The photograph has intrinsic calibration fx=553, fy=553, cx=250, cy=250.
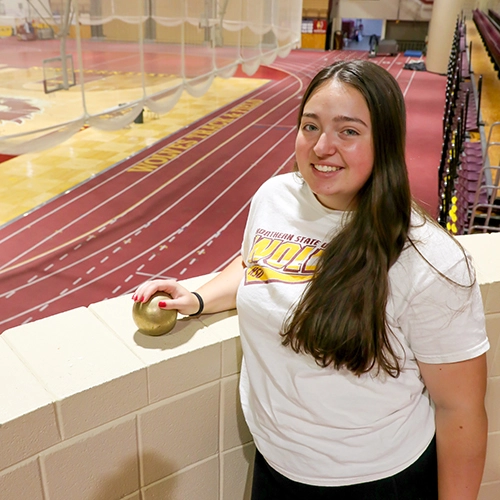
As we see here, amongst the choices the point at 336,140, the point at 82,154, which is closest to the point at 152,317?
the point at 336,140

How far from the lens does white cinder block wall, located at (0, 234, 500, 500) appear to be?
2.72 feet

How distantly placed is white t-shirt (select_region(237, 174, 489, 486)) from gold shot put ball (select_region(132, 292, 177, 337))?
13 centimetres

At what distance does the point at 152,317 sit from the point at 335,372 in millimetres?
319

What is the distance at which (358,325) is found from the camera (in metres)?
0.83

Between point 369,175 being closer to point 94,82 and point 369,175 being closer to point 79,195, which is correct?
point 94,82

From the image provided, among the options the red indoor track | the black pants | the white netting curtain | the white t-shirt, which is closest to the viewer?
the white t-shirt

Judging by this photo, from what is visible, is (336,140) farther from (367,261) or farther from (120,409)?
(120,409)

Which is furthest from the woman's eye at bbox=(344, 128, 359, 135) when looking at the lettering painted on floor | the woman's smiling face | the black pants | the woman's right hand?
the lettering painted on floor

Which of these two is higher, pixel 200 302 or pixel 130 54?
pixel 130 54

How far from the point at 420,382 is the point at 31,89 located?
3.03 m

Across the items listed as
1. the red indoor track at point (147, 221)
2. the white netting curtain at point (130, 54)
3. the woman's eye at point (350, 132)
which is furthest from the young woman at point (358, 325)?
the red indoor track at point (147, 221)

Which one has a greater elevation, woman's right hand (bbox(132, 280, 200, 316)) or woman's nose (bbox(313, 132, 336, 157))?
woman's nose (bbox(313, 132, 336, 157))

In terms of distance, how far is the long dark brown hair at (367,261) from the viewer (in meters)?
0.83

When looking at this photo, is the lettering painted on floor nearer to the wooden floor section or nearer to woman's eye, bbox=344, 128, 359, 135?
the wooden floor section
